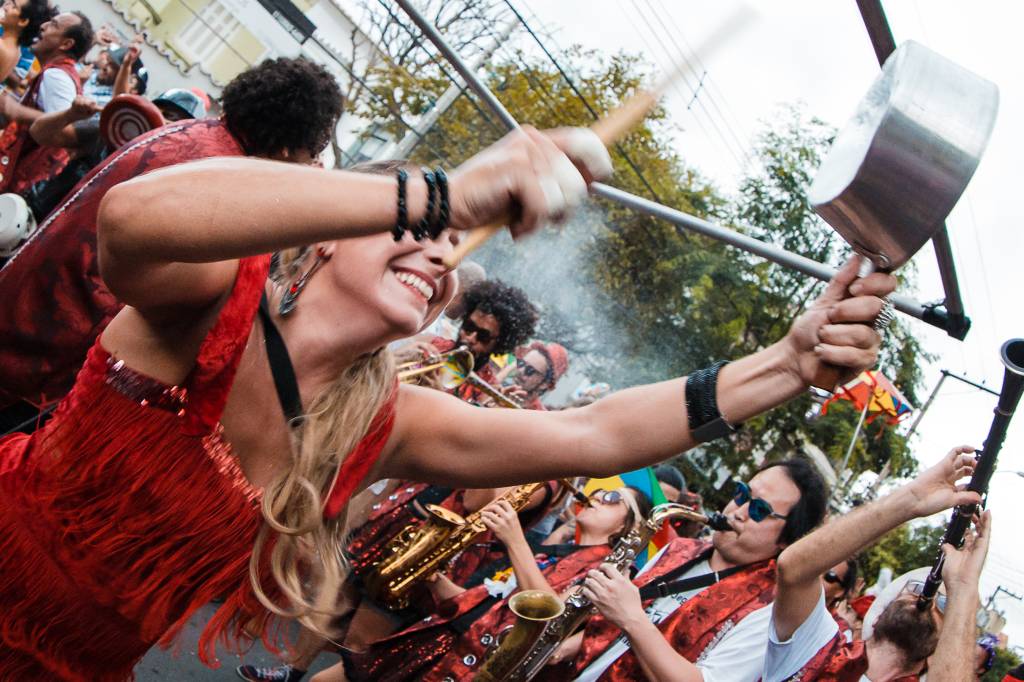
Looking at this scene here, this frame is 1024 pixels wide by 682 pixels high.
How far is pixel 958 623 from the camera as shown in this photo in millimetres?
2693

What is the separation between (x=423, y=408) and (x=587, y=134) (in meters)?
0.91

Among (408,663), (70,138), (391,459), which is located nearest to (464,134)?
(70,138)

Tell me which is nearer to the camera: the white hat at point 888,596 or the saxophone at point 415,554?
the white hat at point 888,596

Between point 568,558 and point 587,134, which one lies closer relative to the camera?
point 587,134

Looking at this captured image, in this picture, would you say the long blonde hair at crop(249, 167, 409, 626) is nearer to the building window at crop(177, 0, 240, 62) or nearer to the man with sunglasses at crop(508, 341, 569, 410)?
the man with sunglasses at crop(508, 341, 569, 410)

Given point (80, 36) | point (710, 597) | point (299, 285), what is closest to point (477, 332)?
point (710, 597)

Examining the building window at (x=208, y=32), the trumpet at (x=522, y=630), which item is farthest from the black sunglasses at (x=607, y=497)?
the building window at (x=208, y=32)

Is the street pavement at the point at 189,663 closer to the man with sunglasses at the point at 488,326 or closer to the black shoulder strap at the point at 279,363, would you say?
the man with sunglasses at the point at 488,326

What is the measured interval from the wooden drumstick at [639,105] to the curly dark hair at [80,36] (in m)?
4.73

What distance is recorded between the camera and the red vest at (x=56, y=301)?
2.39 m

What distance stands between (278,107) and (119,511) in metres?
1.79

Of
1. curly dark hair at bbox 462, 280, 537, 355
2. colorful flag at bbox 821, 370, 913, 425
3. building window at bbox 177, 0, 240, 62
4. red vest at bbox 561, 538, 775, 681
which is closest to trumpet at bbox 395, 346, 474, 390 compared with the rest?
curly dark hair at bbox 462, 280, 537, 355

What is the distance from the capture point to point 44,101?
4836 millimetres

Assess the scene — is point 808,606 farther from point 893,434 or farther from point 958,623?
point 893,434
